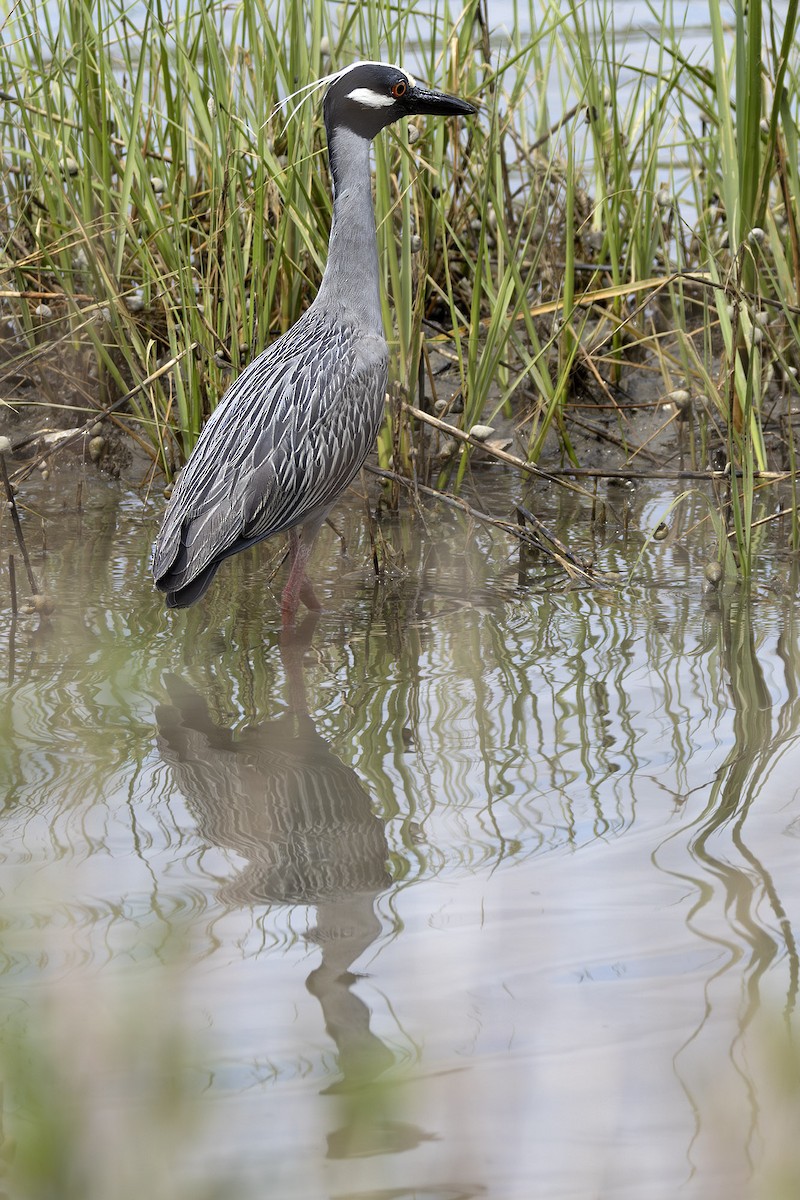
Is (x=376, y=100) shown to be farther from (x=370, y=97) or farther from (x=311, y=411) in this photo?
(x=311, y=411)

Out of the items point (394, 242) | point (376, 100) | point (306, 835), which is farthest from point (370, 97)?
point (306, 835)

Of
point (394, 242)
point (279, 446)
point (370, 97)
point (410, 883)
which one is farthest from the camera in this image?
point (394, 242)

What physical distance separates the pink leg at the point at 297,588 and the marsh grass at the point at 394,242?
510mm

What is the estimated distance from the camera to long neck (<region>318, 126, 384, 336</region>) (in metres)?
4.23

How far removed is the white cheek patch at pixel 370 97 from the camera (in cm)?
420

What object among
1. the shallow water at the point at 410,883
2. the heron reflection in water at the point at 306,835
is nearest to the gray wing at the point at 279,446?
the shallow water at the point at 410,883

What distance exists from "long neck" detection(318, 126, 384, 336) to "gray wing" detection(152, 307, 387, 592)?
0.09m

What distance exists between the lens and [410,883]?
2629 mm

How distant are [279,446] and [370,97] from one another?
1.09 metres

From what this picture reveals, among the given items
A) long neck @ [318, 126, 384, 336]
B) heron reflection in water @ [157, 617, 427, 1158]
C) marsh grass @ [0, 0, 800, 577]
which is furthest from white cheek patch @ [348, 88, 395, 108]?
heron reflection in water @ [157, 617, 427, 1158]

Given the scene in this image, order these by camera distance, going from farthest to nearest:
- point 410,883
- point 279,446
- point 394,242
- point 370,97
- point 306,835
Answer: point 394,242
point 370,97
point 279,446
point 306,835
point 410,883

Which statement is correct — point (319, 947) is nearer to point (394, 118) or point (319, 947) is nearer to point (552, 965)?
point (552, 965)

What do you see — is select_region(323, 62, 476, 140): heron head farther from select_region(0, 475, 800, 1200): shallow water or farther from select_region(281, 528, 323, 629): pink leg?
select_region(0, 475, 800, 1200): shallow water

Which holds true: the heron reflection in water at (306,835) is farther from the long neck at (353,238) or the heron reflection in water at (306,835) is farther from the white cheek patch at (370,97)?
the white cheek patch at (370,97)
